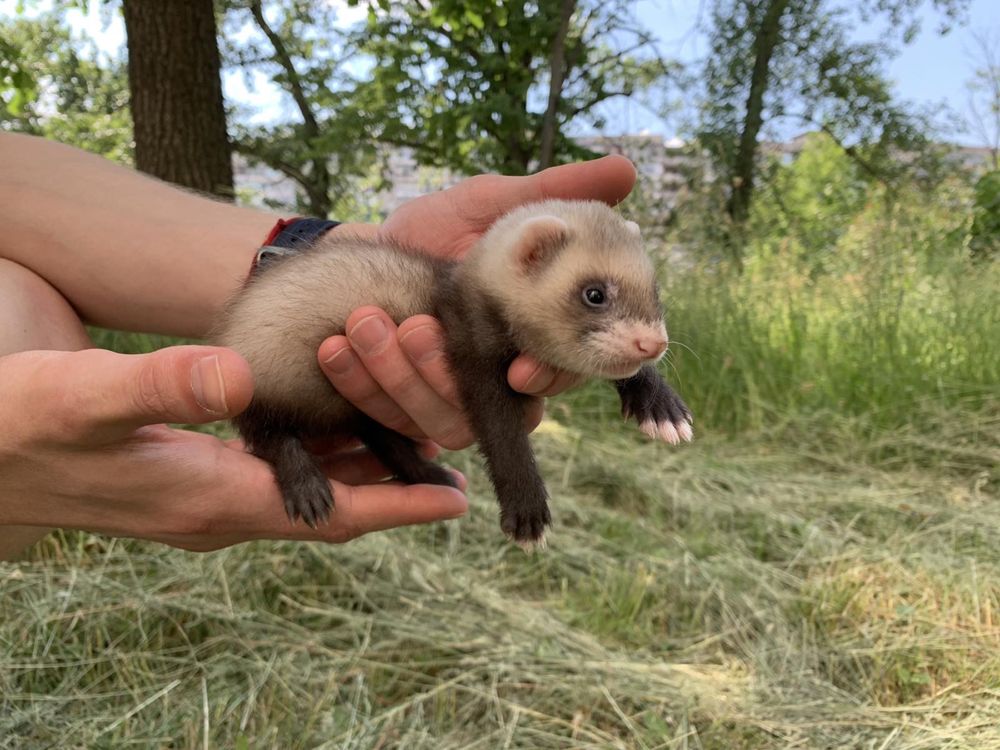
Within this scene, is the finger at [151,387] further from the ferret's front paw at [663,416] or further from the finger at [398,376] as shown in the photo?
the ferret's front paw at [663,416]

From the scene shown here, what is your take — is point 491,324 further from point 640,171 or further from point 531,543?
point 640,171

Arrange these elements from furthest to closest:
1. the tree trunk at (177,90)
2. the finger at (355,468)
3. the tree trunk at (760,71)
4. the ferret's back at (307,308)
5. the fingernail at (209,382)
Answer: the tree trunk at (760,71)
the tree trunk at (177,90)
the finger at (355,468)
the ferret's back at (307,308)
the fingernail at (209,382)

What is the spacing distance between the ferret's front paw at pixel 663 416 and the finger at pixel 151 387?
109 centimetres

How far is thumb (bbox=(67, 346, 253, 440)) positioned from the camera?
1280mm

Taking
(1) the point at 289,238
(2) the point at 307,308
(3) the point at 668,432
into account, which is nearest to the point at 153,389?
(2) the point at 307,308

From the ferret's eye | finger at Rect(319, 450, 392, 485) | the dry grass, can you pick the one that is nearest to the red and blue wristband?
finger at Rect(319, 450, 392, 485)

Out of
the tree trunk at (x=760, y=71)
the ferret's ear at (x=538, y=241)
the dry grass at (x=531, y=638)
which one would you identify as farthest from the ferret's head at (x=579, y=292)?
the tree trunk at (x=760, y=71)

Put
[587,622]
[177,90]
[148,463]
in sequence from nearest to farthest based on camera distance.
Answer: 1. [148,463]
2. [587,622]
3. [177,90]

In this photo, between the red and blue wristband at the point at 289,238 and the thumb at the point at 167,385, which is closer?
the thumb at the point at 167,385

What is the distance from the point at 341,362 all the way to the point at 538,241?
59cm

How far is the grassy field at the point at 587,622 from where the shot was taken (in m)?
2.52

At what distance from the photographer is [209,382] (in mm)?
1276

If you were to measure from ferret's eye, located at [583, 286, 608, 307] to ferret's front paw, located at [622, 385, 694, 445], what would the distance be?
35cm

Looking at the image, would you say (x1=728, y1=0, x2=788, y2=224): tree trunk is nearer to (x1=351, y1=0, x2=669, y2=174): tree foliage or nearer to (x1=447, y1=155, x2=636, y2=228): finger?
(x1=351, y1=0, x2=669, y2=174): tree foliage
